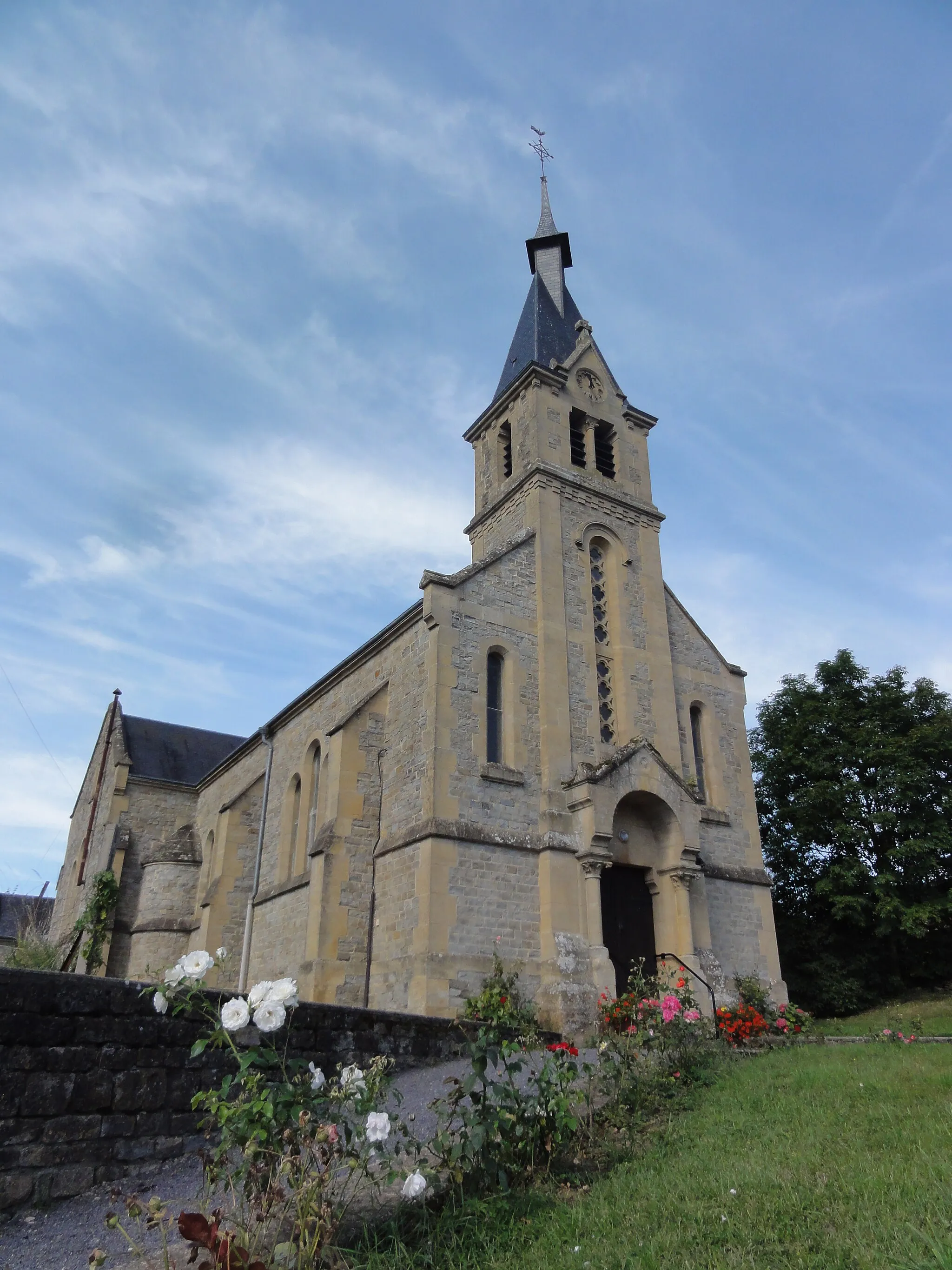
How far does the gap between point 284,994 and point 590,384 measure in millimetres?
19211

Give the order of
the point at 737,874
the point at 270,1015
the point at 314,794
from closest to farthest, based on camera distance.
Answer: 1. the point at 270,1015
2. the point at 737,874
3. the point at 314,794

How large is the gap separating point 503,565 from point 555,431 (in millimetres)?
4344

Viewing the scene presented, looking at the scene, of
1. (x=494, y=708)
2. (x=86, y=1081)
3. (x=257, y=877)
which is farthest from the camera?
(x=257, y=877)

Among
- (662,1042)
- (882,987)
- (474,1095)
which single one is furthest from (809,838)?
(474,1095)

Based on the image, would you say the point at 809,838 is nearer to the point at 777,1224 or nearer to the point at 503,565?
the point at 503,565

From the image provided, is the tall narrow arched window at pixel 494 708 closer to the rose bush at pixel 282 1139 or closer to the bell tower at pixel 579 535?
the bell tower at pixel 579 535

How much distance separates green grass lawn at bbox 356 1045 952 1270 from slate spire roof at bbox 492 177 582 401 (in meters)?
17.3

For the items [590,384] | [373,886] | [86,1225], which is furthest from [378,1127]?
[590,384]

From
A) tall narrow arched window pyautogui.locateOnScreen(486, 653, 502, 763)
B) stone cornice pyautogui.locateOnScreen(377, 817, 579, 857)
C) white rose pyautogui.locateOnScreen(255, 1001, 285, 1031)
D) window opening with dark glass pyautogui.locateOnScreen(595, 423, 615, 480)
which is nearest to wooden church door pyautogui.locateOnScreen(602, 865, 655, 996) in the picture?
stone cornice pyautogui.locateOnScreen(377, 817, 579, 857)

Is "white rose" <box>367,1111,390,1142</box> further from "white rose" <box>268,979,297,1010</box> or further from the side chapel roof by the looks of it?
the side chapel roof

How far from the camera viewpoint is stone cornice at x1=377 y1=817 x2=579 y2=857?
14.6 meters

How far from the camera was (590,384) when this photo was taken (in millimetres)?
21516

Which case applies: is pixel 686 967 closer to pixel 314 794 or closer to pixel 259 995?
pixel 314 794

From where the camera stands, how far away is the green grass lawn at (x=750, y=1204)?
4.35 m
